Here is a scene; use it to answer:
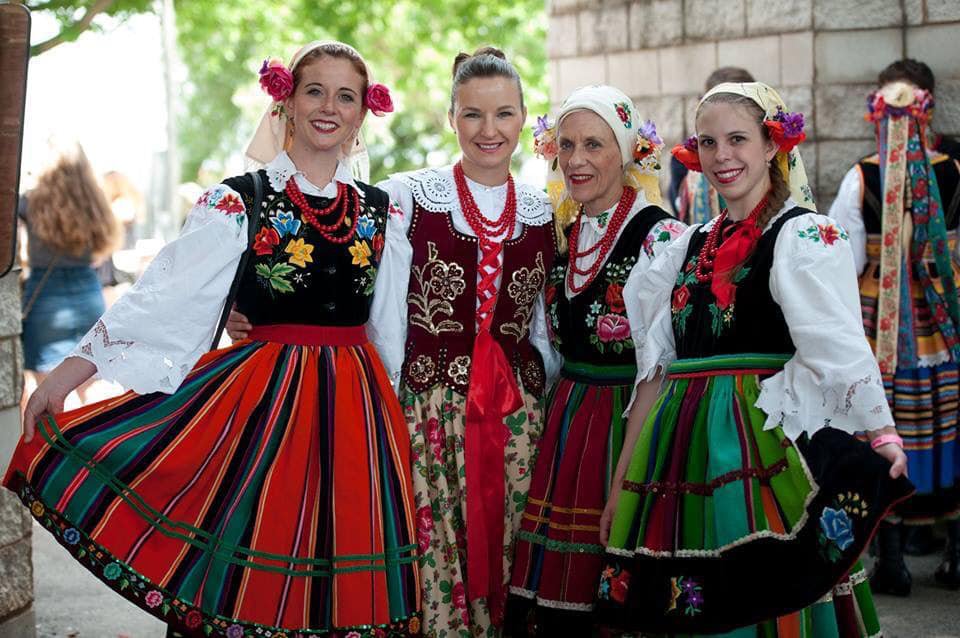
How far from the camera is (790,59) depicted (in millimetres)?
6141

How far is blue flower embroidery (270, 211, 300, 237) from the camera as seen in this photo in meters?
3.45

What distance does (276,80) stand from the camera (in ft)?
11.7

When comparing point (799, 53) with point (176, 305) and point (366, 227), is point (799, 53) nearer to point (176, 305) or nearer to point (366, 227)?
point (366, 227)

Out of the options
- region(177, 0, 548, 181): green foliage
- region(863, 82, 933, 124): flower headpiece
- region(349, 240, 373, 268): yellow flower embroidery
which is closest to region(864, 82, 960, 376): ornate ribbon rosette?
region(863, 82, 933, 124): flower headpiece

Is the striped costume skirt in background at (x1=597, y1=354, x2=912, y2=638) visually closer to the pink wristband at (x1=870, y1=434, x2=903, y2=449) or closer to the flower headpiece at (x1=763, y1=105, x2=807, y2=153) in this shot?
the pink wristband at (x1=870, y1=434, x2=903, y2=449)

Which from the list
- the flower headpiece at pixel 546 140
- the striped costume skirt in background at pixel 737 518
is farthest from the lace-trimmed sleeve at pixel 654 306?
the flower headpiece at pixel 546 140

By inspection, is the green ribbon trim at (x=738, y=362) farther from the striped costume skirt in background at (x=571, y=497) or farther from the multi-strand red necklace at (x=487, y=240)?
the multi-strand red necklace at (x=487, y=240)

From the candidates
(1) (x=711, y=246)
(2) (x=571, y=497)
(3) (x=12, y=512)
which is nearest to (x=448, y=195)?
(1) (x=711, y=246)

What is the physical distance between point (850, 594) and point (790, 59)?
3621mm

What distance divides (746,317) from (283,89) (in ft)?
4.68

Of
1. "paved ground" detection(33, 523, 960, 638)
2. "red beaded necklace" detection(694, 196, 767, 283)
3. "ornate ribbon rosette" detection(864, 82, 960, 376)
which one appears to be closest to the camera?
"red beaded necklace" detection(694, 196, 767, 283)

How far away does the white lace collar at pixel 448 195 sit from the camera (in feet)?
12.3

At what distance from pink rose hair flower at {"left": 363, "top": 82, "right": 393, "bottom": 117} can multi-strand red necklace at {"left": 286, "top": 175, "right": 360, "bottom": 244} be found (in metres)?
0.28

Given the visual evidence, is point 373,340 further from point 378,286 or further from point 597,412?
point 597,412
